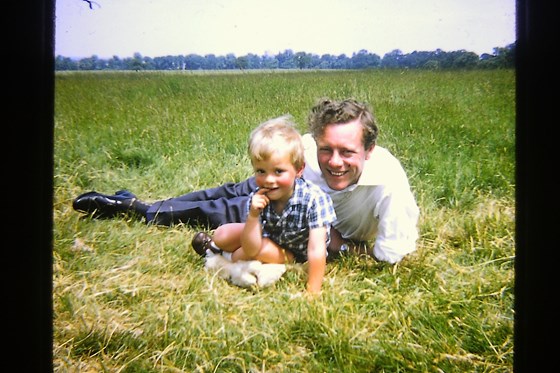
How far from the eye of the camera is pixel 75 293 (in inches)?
45.8

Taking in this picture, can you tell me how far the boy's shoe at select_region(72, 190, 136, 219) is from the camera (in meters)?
1.28

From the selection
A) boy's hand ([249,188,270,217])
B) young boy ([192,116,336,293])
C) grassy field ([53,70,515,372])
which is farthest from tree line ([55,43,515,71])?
boy's hand ([249,188,270,217])

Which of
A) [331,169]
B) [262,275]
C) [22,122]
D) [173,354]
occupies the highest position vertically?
[22,122]

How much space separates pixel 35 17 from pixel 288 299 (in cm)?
76

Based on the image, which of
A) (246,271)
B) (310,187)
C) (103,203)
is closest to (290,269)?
(246,271)

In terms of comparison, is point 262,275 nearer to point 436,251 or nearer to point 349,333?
point 349,333

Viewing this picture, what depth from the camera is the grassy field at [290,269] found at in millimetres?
1118

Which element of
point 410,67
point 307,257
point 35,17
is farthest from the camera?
point 307,257

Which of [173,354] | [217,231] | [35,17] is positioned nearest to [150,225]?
[217,231]

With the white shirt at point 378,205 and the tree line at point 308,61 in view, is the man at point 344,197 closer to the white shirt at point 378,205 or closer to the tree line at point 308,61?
the white shirt at point 378,205

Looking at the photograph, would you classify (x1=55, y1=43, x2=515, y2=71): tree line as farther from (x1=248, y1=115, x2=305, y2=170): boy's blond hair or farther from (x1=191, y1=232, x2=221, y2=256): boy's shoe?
(x1=191, y1=232, x2=221, y2=256): boy's shoe

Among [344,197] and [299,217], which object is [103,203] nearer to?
[299,217]

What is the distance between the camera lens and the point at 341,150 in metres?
1.31

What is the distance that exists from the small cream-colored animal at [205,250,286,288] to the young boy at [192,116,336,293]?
18mm
